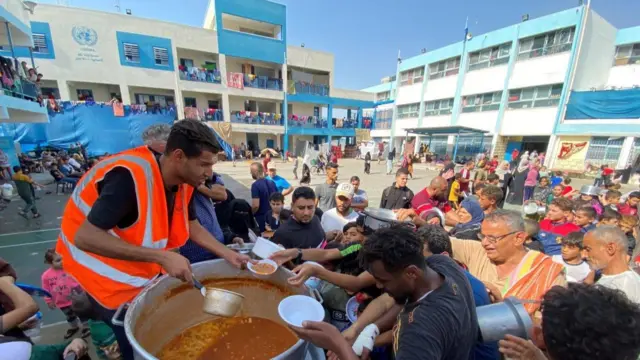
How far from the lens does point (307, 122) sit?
25031mm

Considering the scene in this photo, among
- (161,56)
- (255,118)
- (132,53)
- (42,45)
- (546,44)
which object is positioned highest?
(546,44)

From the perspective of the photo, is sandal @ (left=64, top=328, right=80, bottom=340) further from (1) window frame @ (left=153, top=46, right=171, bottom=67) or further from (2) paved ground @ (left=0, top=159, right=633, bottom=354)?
(1) window frame @ (left=153, top=46, right=171, bottom=67)

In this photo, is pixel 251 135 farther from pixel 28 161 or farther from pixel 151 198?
pixel 151 198

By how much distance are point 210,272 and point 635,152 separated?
2428cm

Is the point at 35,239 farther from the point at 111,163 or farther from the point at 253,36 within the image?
the point at 253,36

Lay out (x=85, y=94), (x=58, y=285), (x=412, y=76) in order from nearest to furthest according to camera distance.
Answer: (x=58, y=285) → (x=85, y=94) → (x=412, y=76)

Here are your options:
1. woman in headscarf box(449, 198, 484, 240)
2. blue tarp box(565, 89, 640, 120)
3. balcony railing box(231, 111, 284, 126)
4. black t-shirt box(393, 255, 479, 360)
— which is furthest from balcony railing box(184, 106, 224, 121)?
blue tarp box(565, 89, 640, 120)

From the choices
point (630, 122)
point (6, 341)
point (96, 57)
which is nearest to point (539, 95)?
point (630, 122)

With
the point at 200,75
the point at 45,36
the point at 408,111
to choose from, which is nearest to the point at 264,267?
the point at 200,75

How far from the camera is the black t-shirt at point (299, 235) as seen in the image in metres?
2.58

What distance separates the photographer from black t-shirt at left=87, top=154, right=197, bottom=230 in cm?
119

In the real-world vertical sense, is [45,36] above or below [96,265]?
above

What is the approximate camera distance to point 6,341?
1.17m

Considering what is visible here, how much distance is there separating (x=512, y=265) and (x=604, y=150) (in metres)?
22.4
